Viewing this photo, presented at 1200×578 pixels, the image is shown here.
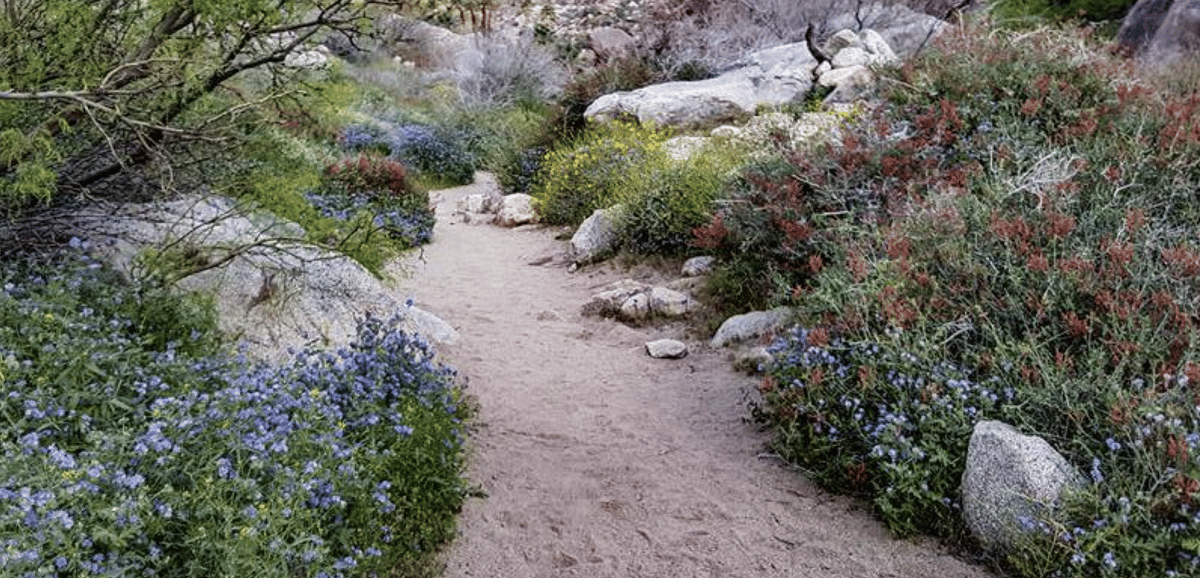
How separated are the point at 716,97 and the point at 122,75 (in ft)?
32.1

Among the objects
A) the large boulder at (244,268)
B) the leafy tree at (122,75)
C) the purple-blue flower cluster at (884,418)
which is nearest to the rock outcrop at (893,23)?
the purple-blue flower cluster at (884,418)

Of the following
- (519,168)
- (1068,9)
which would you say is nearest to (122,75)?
(519,168)

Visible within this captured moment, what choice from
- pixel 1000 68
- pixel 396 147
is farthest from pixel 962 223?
pixel 396 147

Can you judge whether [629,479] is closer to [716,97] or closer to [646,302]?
[646,302]

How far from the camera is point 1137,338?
3900 millimetres

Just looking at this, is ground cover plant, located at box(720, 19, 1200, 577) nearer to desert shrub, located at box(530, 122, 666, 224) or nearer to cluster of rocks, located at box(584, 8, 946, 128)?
desert shrub, located at box(530, 122, 666, 224)

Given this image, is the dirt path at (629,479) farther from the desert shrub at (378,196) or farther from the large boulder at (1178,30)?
the large boulder at (1178,30)

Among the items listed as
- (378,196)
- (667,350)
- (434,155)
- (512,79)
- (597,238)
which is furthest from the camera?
(512,79)

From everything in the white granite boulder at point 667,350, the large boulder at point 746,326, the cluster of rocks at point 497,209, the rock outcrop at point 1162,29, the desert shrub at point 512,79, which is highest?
the rock outcrop at point 1162,29

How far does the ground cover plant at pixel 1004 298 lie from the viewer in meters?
3.28

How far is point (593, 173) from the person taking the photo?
10562mm

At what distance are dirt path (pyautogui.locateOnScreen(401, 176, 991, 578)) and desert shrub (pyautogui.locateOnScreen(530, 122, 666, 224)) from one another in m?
3.69

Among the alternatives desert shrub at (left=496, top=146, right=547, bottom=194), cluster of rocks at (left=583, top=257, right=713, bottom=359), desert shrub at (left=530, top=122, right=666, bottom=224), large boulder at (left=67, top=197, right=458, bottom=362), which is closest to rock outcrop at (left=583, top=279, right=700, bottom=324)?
cluster of rocks at (left=583, top=257, right=713, bottom=359)

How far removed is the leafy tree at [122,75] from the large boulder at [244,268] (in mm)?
262
